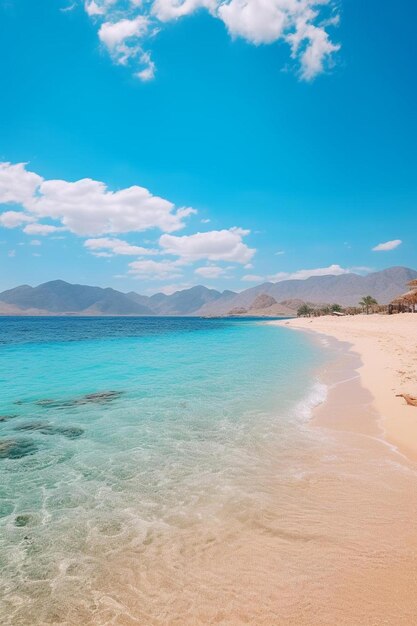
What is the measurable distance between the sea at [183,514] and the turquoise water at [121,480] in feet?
0.09

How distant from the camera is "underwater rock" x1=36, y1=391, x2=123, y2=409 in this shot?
1352 centimetres

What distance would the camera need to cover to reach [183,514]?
18.9 ft

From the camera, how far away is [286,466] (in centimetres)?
746

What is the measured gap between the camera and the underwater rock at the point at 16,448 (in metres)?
8.49

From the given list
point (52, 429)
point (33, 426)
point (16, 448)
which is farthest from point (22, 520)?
point (33, 426)

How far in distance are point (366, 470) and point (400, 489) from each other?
882 mm

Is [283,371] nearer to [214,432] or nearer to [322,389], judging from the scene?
[322,389]

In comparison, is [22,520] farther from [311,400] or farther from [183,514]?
[311,400]

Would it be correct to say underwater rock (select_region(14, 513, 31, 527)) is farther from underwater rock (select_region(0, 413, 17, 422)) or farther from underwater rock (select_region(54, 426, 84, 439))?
underwater rock (select_region(0, 413, 17, 422))

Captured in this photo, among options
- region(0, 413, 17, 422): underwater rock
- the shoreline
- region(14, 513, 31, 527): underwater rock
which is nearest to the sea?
region(14, 513, 31, 527): underwater rock

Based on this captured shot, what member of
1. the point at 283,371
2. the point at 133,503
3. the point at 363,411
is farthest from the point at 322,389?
the point at 133,503

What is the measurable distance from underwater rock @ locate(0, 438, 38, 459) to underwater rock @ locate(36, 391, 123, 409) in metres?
3.75

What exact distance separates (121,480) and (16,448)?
3.85 m

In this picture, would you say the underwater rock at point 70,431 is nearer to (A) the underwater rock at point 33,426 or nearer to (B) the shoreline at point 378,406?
(A) the underwater rock at point 33,426
